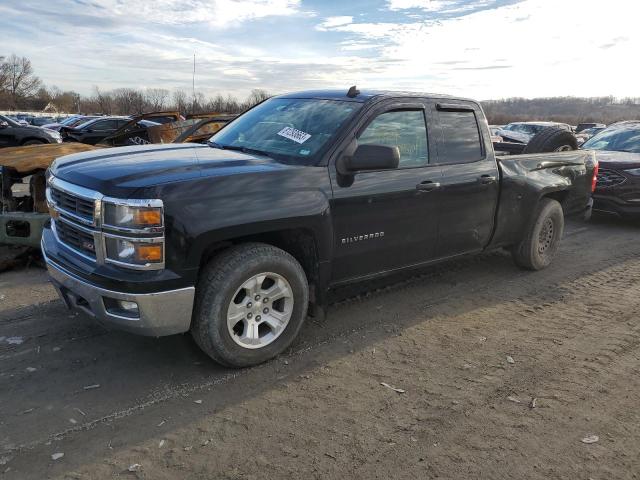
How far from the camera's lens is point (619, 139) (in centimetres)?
1034

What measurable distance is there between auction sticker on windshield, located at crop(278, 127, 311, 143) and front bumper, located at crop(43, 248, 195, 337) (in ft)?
4.96

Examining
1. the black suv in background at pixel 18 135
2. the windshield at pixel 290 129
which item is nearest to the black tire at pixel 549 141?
the windshield at pixel 290 129

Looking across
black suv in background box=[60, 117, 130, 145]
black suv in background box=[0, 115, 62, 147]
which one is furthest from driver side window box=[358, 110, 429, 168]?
black suv in background box=[60, 117, 130, 145]

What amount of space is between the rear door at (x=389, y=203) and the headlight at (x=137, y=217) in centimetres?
131

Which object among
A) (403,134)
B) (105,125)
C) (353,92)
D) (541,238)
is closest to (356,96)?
(353,92)

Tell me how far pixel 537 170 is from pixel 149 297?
4430 mm

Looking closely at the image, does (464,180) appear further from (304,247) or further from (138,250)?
(138,250)

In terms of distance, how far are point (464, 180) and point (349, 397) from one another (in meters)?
2.40

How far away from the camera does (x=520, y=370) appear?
3789 millimetres

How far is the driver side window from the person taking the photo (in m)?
4.20

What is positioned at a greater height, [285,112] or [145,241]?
[285,112]

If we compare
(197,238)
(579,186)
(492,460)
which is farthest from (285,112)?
(579,186)

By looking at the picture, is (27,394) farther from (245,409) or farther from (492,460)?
(492,460)

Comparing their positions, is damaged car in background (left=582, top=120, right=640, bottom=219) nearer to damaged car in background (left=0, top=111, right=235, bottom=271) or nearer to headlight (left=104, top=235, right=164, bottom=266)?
damaged car in background (left=0, top=111, right=235, bottom=271)
